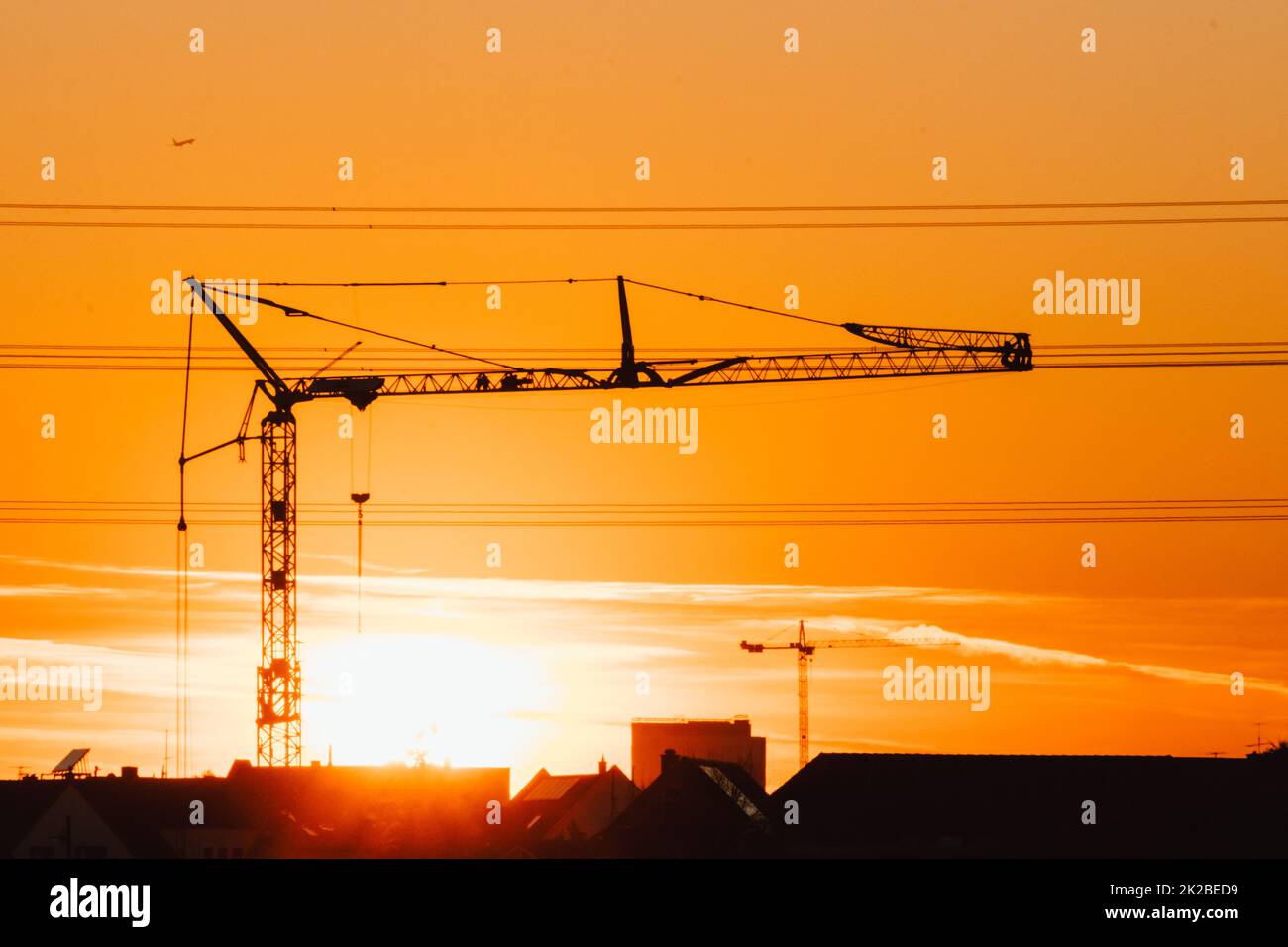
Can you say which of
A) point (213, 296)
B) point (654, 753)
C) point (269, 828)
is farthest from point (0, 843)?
point (654, 753)

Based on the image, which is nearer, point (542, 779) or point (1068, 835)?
point (1068, 835)

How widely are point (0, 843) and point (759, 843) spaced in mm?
38990

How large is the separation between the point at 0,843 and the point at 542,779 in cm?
5350

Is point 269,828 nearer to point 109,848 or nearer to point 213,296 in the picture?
point 109,848

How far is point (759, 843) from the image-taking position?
282 ft

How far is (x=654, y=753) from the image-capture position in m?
162
